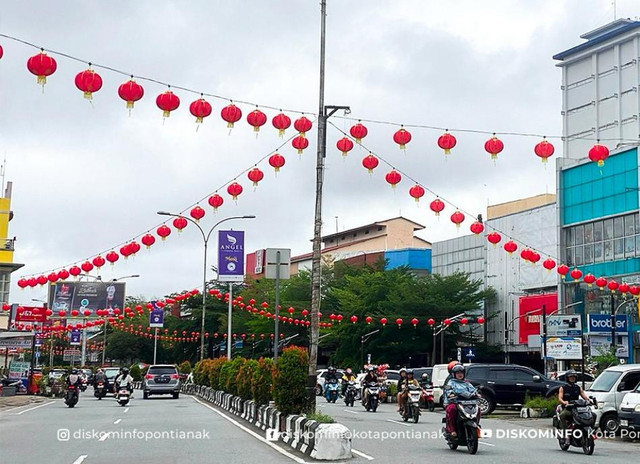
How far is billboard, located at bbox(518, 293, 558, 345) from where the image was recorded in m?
62.0

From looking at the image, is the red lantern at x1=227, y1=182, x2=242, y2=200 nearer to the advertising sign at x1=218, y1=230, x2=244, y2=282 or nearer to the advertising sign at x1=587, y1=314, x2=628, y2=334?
Answer: the advertising sign at x1=218, y1=230, x2=244, y2=282

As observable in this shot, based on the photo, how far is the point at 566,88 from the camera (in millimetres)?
61375

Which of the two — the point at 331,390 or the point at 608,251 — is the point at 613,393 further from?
the point at 608,251

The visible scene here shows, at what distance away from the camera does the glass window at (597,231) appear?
178 feet

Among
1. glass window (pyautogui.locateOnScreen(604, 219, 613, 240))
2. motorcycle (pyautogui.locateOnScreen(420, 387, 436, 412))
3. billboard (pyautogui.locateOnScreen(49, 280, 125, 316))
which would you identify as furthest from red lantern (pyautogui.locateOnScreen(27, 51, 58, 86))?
billboard (pyautogui.locateOnScreen(49, 280, 125, 316))

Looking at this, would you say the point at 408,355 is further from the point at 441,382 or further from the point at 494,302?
the point at 441,382

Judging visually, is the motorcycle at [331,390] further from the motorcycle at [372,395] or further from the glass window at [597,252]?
the glass window at [597,252]

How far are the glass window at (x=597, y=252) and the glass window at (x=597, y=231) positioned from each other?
0.32 metres

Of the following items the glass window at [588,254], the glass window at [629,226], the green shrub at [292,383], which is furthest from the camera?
the glass window at [588,254]

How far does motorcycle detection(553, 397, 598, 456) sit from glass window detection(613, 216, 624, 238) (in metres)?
38.1

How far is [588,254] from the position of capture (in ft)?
181

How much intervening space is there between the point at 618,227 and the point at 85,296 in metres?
Answer: 44.3

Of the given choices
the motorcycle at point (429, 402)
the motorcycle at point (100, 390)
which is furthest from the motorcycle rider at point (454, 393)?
the motorcycle at point (100, 390)

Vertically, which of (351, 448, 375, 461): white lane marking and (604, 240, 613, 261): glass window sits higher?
(604, 240, 613, 261): glass window
